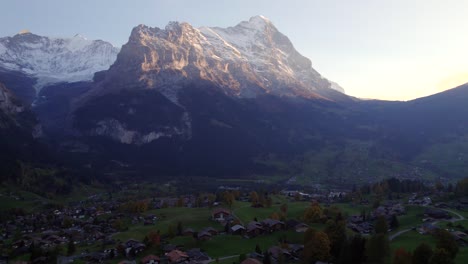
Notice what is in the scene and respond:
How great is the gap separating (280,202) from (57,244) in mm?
77349

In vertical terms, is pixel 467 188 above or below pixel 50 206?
above

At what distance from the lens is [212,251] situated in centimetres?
10269

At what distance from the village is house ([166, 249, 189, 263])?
15cm

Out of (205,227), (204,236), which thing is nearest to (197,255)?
A: (204,236)

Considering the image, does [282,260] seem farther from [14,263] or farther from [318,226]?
[14,263]

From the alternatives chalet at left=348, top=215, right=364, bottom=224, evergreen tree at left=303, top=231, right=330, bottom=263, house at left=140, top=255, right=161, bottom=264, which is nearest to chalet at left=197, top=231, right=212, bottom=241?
house at left=140, top=255, right=161, bottom=264

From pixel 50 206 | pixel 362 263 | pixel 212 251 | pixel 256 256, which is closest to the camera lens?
pixel 362 263

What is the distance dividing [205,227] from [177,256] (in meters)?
29.6

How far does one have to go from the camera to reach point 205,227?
125 metres

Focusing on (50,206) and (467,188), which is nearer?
(467,188)

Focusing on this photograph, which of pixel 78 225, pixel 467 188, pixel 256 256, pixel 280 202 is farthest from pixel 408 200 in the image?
pixel 78 225

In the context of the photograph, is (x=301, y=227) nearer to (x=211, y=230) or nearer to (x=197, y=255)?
(x=211, y=230)

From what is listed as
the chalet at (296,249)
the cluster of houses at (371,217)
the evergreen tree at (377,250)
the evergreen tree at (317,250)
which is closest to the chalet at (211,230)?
the chalet at (296,249)

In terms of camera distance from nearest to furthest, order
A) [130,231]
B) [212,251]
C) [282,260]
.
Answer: [282,260] < [212,251] < [130,231]
